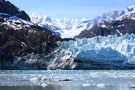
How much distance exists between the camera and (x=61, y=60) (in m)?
147

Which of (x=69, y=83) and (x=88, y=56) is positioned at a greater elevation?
(x=69, y=83)

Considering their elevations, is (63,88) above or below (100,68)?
above

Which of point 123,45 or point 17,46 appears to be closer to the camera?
point 123,45

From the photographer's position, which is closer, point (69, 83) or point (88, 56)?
point (69, 83)

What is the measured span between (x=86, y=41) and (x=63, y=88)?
346ft

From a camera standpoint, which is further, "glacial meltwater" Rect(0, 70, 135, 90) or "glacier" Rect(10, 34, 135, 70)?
"glacier" Rect(10, 34, 135, 70)

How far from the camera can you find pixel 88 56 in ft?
463

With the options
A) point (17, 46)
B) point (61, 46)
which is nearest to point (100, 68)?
point (61, 46)

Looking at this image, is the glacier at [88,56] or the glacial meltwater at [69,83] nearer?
the glacial meltwater at [69,83]

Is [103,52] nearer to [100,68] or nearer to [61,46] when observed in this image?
[100,68]

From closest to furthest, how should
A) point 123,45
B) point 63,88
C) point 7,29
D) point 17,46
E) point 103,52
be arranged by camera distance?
1. point 63,88
2. point 103,52
3. point 123,45
4. point 17,46
5. point 7,29

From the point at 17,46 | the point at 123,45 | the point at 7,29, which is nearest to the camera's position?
the point at 123,45

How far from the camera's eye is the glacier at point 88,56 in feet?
465

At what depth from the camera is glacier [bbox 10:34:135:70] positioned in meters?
142
